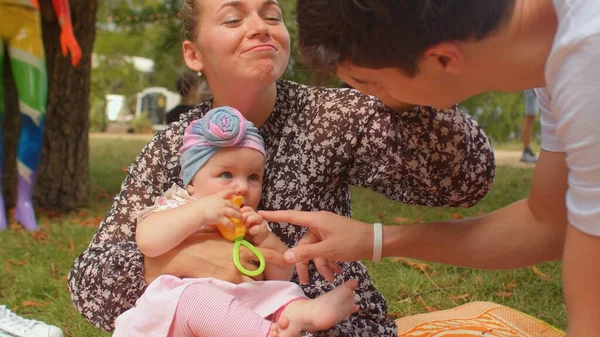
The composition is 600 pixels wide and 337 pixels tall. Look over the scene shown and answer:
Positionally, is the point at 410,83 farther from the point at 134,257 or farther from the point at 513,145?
the point at 513,145

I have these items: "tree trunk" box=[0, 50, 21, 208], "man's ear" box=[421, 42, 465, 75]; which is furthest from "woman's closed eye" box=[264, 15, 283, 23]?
"tree trunk" box=[0, 50, 21, 208]

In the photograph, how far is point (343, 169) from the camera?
229 cm

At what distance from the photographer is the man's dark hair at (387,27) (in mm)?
1420

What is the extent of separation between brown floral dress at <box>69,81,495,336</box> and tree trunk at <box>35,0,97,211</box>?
145 inches

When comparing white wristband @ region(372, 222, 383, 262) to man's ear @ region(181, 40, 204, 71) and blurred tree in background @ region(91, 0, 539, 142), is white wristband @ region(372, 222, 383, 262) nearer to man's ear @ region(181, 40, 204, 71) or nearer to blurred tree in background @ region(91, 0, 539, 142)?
blurred tree in background @ region(91, 0, 539, 142)

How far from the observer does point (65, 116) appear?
5.82 metres

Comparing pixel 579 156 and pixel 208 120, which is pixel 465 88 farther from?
pixel 208 120

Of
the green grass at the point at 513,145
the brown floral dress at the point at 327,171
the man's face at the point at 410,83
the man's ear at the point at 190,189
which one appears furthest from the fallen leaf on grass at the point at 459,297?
the green grass at the point at 513,145

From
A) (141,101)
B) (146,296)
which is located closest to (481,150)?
(146,296)

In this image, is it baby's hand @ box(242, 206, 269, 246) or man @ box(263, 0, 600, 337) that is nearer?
man @ box(263, 0, 600, 337)

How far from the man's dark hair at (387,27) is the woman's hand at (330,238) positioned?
478mm

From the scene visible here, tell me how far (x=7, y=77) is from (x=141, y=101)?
24.2 metres

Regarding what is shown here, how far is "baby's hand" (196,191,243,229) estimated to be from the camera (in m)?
1.94

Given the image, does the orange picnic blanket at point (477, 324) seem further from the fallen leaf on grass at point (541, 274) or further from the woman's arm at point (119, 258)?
the woman's arm at point (119, 258)
